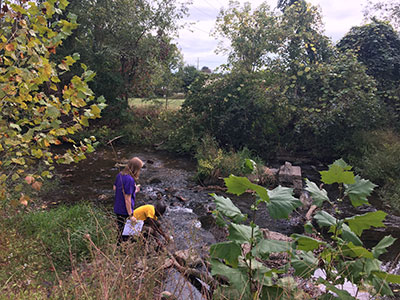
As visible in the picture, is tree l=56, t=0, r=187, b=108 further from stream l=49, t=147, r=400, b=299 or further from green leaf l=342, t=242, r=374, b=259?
green leaf l=342, t=242, r=374, b=259

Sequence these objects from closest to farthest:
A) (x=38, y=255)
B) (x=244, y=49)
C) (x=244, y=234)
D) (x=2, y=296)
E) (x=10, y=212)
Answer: (x=244, y=234), (x=2, y=296), (x=38, y=255), (x=10, y=212), (x=244, y=49)

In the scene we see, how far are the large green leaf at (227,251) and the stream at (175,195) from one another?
3.06 meters

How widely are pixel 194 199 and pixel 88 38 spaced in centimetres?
1270

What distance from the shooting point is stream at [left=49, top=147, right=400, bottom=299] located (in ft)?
23.2

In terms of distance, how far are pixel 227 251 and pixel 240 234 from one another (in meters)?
0.14

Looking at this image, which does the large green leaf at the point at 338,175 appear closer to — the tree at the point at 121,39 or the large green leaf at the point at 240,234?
the large green leaf at the point at 240,234

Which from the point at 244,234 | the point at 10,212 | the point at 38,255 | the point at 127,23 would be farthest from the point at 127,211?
the point at 127,23

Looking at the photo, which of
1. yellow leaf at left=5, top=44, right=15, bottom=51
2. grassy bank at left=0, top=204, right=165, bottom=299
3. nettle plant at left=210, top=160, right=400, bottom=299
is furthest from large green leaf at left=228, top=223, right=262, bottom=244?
yellow leaf at left=5, top=44, right=15, bottom=51

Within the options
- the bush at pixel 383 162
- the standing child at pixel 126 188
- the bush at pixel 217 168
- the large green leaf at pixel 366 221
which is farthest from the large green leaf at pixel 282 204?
the bush at pixel 217 168

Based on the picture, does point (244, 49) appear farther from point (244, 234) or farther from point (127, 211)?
point (244, 234)

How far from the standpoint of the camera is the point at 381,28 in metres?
15.0

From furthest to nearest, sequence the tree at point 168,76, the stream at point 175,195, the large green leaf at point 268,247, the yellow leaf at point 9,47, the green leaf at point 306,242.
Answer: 1. the tree at point 168,76
2. the stream at point 175,195
3. the yellow leaf at point 9,47
4. the green leaf at point 306,242
5. the large green leaf at point 268,247

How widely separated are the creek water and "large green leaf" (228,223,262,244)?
10.7 feet

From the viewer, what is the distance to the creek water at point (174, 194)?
7.15 meters
